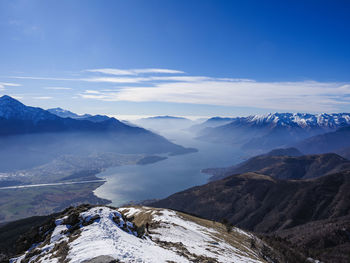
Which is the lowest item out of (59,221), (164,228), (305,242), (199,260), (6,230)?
(305,242)

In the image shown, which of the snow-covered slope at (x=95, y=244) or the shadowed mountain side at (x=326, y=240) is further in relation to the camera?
the shadowed mountain side at (x=326, y=240)

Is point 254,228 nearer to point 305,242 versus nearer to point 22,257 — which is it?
point 305,242

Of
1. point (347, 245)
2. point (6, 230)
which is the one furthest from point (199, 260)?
point (347, 245)

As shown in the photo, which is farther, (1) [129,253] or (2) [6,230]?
(2) [6,230]

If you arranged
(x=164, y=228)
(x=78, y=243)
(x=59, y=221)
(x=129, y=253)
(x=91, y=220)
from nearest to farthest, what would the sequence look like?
(x=129, y=253) → (x=78, y=243) → (x=91, y=220) → (x=59, y=221) → (x=164, y=228)

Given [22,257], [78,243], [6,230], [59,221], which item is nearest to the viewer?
[78,243]

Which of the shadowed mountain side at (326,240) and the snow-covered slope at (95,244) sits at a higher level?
the snow-covered slope at (95,244)

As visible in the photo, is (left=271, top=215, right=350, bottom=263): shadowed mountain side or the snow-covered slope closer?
the snow-covered slope

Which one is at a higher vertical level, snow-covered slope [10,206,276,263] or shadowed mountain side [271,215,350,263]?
snow-covered slope [10,206,276,263]

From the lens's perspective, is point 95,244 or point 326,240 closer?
point 95,244

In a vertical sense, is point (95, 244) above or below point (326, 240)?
above

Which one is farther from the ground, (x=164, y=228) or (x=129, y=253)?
(x=129, y=253)
